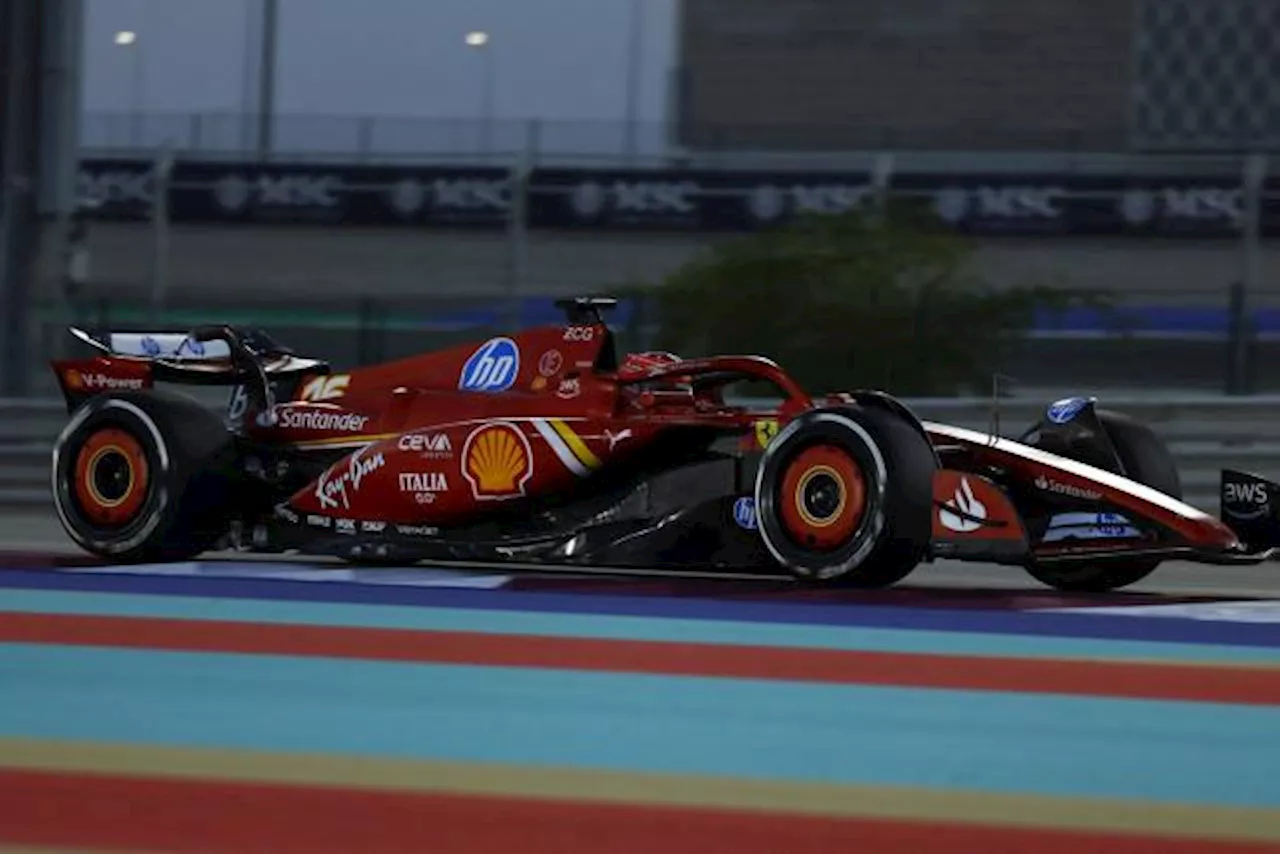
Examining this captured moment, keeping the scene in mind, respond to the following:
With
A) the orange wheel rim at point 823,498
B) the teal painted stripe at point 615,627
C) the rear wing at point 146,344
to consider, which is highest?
the rear wing at point 146,344

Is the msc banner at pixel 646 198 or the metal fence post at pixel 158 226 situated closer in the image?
Result: the metal fence post at pixel 158 226

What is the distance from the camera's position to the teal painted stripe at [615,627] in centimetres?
565

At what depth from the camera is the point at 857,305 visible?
15.6 meters

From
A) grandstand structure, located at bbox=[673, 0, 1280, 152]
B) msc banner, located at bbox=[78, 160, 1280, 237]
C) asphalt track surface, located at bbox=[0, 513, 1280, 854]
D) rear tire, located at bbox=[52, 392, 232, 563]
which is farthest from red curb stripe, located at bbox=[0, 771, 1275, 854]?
grandstand structure, located at bbox=[673, 0, 1280, 152]

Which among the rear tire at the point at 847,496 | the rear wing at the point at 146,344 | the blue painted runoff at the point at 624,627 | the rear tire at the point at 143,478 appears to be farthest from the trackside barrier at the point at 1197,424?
the blue painted runoff at the point at 624,627

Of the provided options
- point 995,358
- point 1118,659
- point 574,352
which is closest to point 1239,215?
point 995,358

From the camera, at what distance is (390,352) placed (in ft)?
49.2

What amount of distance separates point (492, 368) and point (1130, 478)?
194 cm

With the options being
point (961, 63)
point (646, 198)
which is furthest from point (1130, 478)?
point (961, 63)

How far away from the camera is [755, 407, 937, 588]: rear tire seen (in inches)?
271

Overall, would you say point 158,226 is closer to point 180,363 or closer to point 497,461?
point 180,363

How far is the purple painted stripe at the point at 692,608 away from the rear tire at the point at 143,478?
652mm

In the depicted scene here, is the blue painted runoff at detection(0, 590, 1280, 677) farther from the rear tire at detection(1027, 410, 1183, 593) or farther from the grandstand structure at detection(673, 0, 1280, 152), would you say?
the grandstand structure at detection(673, 0, 1280, 152)

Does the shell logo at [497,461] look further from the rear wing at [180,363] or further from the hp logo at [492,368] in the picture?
the rear wing at [180,363]
